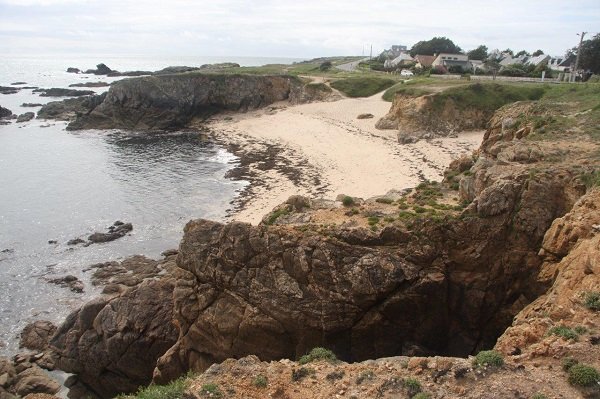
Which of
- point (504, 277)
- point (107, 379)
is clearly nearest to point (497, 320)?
point (504, 277)

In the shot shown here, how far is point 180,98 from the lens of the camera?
249ft

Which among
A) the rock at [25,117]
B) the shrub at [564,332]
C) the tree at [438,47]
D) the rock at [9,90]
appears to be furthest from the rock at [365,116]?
the rock at [9,90]

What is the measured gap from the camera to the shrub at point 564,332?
10.7 meters

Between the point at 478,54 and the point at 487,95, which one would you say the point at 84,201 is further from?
the point at 478,54

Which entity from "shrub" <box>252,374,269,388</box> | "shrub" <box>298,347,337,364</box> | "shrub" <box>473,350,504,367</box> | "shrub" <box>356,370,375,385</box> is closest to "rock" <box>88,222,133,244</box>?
Result: "shrub" <box>298,347,337,364</box>

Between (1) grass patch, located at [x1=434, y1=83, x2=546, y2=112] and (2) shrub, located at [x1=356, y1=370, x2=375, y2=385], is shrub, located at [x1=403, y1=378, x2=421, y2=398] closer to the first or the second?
(2) shrub, located at [x1=356, y1=370, x2=375, y2=385]

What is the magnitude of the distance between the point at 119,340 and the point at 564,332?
16.9 m

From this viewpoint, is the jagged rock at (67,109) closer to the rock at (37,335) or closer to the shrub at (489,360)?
the rock at (37,335)

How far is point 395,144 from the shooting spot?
48.3 m

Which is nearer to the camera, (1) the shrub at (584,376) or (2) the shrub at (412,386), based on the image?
(1) the shrub at (584,376)

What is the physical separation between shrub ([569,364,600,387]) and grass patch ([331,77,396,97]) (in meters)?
65.9

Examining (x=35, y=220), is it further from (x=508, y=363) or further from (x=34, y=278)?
(x=508, y=363)

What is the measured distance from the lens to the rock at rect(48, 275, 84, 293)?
28178mm

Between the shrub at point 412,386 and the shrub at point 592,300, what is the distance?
4780 millimetres
